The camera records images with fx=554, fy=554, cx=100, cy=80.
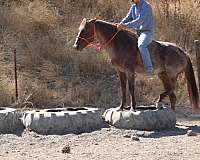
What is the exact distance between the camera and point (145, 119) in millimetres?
9703

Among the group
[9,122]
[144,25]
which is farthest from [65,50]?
[9,122]

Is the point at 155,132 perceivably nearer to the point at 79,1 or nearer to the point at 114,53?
the point at 114,53

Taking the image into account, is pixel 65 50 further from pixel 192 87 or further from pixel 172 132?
pixel 172 132

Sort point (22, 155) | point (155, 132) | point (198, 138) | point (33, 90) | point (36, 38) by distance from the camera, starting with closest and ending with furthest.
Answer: point (22, 155) < point (198, 138) < point (155, 132) < point (33, 90) < point (36, 38)

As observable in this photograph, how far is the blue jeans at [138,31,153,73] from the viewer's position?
10.3 metres

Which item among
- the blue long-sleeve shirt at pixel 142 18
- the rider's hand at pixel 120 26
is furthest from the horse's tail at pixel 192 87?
the rider's hand at pixel 120 26

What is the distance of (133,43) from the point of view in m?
10.5

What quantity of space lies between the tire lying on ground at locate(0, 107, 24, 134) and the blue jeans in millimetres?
2568

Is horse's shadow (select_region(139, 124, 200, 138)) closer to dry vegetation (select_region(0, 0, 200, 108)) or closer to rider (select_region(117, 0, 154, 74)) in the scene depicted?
rider (select_region(117, 0, 154, 74))

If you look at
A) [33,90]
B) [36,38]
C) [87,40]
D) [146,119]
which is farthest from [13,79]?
[146,119]

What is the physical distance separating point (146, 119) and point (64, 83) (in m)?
5.74

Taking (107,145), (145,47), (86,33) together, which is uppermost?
(86,33)

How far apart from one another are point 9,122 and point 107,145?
6.90ft

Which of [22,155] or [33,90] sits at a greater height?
[33,90]
